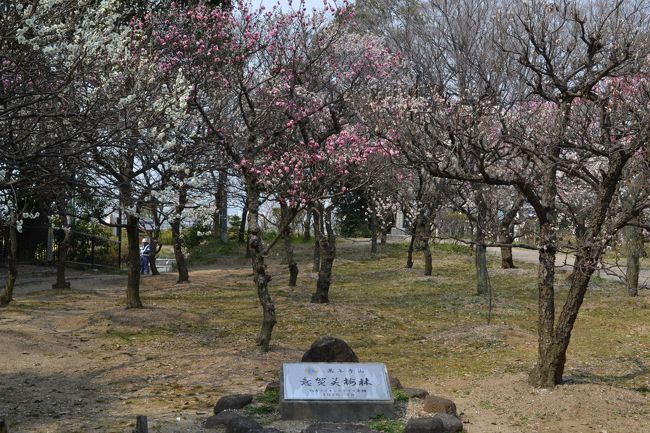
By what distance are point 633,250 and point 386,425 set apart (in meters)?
12.3

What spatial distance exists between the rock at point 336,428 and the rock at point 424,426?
37 cm

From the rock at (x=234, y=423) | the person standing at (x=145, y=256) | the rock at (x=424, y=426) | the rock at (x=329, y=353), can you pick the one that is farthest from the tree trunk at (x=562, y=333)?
the person standing at (x=145, y=256)

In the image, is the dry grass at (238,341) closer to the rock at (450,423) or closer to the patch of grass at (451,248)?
the rock at (450,423)

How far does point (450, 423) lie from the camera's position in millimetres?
7652

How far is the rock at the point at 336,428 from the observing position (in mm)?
7230

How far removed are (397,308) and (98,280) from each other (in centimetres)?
1031

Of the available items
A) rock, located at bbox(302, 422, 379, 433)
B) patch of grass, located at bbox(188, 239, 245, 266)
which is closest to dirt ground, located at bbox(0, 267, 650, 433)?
rock, located at bbox(302, 422, 379, 433)

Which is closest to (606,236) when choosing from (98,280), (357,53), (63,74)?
(63,74)

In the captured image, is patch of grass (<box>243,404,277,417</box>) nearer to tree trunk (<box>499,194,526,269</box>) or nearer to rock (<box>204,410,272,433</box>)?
rock (<box>204,410,272,433</box>)

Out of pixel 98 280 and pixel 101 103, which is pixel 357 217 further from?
pixel 101 103

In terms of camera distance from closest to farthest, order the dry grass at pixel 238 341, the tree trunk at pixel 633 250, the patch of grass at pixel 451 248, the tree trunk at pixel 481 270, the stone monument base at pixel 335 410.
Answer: the stone monument base at pixel 335 410 < the dry grass at pixel 238 341 < the tree trunk at pixel 633 250 < the tree trunk at pixel 481 270 < the patch of grass at pixel 451 248

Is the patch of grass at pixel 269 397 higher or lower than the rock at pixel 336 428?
higher

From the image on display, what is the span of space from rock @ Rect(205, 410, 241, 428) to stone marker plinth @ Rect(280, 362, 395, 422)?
60 cm

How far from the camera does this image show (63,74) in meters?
7.75
